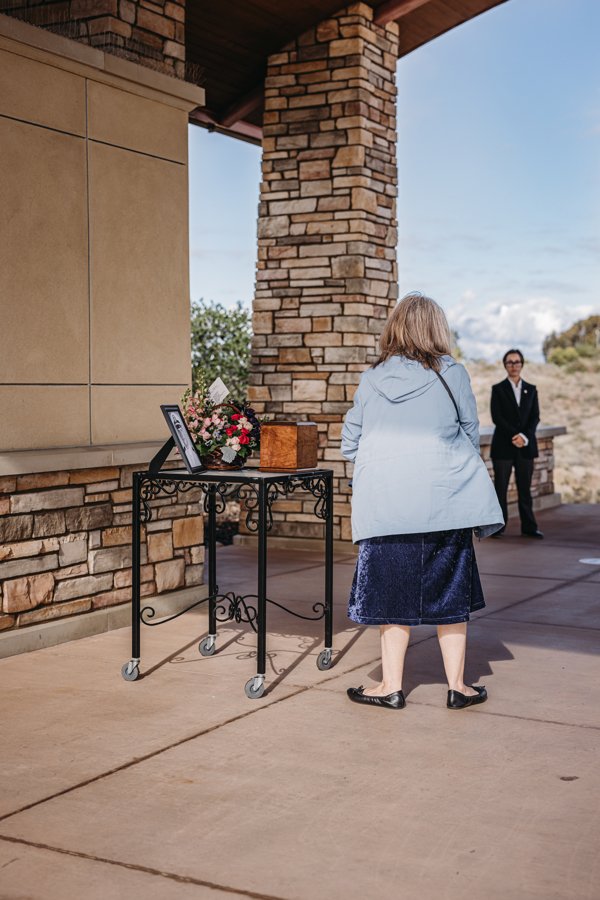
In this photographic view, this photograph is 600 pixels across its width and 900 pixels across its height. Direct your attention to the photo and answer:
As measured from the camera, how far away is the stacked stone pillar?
428 inches

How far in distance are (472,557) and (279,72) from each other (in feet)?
23.6

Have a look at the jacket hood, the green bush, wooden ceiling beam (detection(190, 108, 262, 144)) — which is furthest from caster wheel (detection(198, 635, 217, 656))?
the green bush

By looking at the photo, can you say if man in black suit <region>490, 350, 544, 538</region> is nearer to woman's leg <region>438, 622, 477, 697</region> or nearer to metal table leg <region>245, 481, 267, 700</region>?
woman's leg <region>438, 622, 477, 697</region>

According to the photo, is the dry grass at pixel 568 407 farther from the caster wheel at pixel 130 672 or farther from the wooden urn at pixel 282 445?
the caster wheel at pixel 130 672

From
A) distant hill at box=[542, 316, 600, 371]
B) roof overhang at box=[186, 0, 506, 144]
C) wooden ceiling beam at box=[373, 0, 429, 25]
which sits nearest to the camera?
roof overhang at box=[186, 0, 506, 144]

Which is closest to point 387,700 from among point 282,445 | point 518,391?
point 282,445

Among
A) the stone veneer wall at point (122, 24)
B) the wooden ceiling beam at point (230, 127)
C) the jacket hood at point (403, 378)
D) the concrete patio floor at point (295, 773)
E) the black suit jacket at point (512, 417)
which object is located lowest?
the concrete patio floor at point (295, 773)

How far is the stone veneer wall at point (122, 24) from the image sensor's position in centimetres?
752

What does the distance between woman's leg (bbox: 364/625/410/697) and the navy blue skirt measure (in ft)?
→ 0.31

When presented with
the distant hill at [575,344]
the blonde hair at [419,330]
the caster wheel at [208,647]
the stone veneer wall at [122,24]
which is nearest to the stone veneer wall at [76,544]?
the caster wheel at [208,647]

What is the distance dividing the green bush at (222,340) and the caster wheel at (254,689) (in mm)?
9979

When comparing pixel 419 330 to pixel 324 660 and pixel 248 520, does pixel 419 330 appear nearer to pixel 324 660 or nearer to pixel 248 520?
pixel 248 520

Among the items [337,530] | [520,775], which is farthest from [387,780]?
[337,530]

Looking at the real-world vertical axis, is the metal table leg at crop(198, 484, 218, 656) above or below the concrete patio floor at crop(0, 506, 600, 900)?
above
